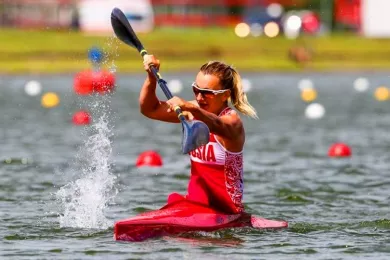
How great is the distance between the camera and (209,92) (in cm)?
1200

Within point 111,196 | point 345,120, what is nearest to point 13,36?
point 345,120

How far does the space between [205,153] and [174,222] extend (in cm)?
78

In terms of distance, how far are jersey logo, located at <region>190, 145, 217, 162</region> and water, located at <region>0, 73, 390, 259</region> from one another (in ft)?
2.57

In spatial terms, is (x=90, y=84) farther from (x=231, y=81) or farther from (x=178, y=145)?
(x=231, y=81)

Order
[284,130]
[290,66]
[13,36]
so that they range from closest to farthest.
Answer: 1. [284,130]
2. [290,66]
3. [13,36]

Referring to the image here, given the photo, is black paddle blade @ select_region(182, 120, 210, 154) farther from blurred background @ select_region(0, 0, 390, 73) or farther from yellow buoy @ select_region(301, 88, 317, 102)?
blurred background @ select_region(0, 0, 390, 73)

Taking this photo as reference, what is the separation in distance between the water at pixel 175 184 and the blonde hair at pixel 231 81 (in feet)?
4.26

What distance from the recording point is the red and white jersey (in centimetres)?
1218

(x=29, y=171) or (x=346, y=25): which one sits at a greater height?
(x=346, y=25)

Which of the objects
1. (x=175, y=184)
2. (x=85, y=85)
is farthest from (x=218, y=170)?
(x=85, y=85)

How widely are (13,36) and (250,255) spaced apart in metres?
48.2

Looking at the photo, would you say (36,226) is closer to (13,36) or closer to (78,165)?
(78,165)

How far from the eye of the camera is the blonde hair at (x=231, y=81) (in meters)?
12.0

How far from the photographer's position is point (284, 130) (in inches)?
1018
